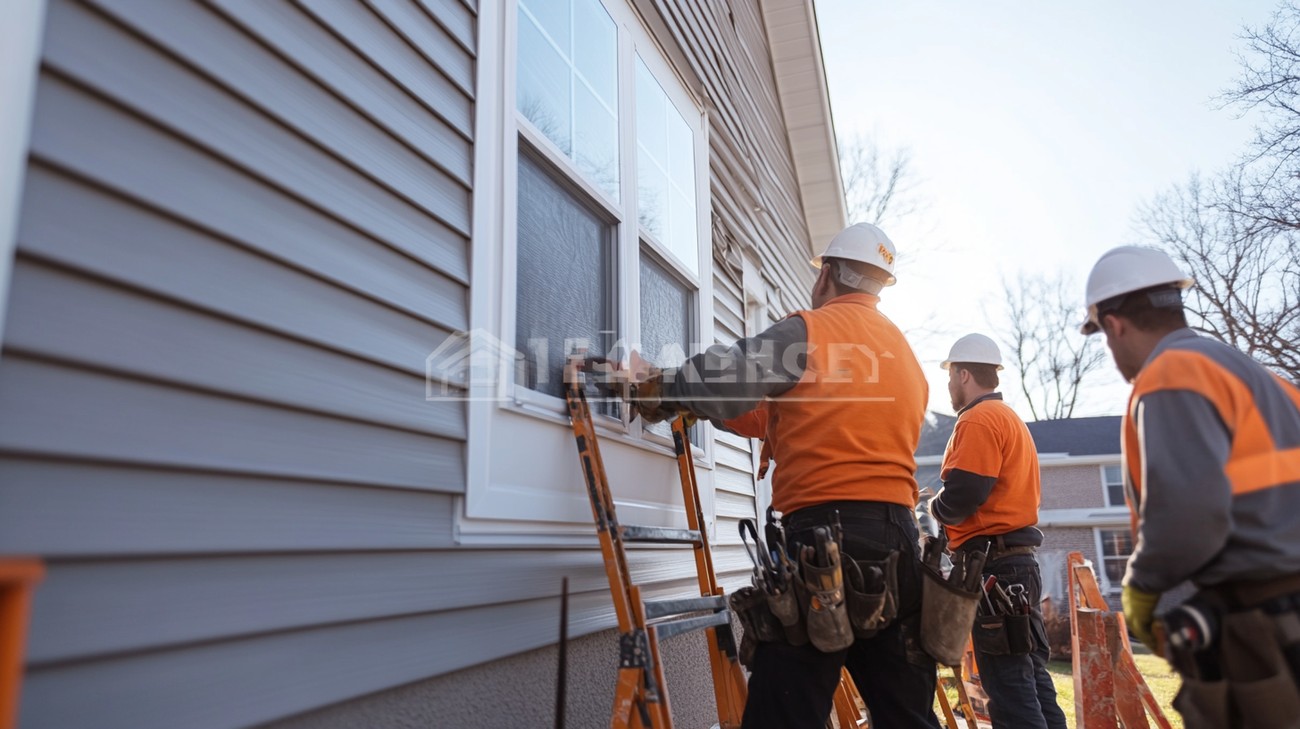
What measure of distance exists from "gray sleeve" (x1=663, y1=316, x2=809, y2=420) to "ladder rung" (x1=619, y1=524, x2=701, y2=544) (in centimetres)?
46

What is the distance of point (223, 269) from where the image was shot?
1.72 m

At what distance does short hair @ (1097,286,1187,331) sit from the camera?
2.43 metres

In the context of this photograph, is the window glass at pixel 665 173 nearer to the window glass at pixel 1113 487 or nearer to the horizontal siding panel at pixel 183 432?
the horizontal siding panel at pixel 183 432

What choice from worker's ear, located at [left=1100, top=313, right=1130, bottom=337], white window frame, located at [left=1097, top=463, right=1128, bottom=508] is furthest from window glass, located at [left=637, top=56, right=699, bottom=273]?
white window frame, located at [left=1097, top=463, right=1128, bottom=508]

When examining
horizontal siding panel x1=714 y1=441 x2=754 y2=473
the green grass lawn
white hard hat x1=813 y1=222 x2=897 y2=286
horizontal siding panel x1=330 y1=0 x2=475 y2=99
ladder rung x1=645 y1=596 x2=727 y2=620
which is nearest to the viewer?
horizontal siding panel x1=330 y1=0 x2=475 y2=99

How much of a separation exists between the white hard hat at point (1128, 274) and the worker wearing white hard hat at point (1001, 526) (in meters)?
1.84

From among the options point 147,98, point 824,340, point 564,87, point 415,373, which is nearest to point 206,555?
point 415,373

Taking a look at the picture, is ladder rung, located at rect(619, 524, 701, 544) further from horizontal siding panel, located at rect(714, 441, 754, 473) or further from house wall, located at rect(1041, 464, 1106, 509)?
house wall, located at rect(1041, 464, 1106, 509)

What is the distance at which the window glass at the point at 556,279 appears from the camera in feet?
9.61

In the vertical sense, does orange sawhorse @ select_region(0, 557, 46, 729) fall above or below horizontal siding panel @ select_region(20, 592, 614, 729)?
above

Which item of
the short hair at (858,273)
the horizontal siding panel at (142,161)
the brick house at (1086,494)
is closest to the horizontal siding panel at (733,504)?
the short hair at (858,273)

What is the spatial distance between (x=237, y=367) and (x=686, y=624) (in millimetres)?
1599

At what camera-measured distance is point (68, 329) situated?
4.69 feet

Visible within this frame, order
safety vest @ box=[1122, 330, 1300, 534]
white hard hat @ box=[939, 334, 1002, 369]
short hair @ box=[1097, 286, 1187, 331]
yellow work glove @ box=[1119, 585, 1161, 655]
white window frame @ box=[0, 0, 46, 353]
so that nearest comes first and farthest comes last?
white window frame @ box=[0, 0, 46, 353] < safety vest @ box=[1122, 330, 1300, 534] < yellow work glove @ box=[1119, 585, 1161, 655] < short hair @ box=[1097, 286, 1187, 331] < white hard hat @ box=[939, 334, 1002, 369]
